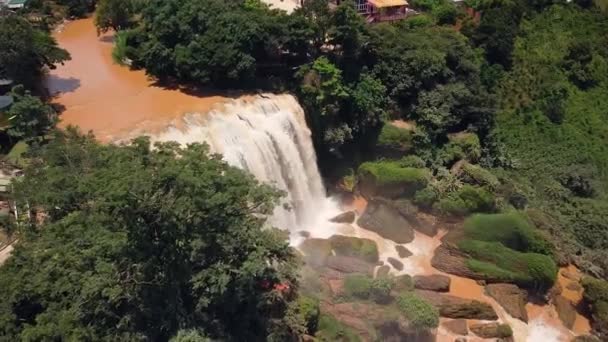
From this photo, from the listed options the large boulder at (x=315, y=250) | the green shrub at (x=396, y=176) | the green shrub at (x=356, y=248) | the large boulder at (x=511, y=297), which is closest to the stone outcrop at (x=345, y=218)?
the green shrub at (x=356, y=248)

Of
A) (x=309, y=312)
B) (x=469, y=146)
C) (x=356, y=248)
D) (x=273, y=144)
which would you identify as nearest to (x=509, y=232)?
(x=469, y=146)

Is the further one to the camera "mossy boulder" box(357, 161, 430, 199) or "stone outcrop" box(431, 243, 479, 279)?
"mossy boulder" box(357, 161, 430, 199)

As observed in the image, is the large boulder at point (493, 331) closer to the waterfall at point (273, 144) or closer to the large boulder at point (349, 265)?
the large boulder at point (349, 265)

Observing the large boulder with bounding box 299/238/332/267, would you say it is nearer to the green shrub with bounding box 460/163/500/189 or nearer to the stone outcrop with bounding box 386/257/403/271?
the stone outcrop with bounding box 386/257/403/271

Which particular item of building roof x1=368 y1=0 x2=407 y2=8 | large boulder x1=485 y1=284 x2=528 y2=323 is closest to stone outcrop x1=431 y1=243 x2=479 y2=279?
large boulder x1=485 y1=284 x2=528 y2=323

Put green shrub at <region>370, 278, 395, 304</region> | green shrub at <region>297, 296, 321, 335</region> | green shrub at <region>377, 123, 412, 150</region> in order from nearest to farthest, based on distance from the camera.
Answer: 1. green shrub at <region>297, 296, 321, 335</region>
2. green shrub at <region>370, 278, 395, 304</region>
3. green shrub at <region>377, 123, 412, 150</region>

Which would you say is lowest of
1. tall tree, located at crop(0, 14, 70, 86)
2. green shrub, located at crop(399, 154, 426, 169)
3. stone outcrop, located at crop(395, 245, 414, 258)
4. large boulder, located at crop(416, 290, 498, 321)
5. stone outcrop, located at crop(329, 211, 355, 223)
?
large boulder, located at crop(416, 290, 498, 321)

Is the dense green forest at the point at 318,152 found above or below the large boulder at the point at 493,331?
above
